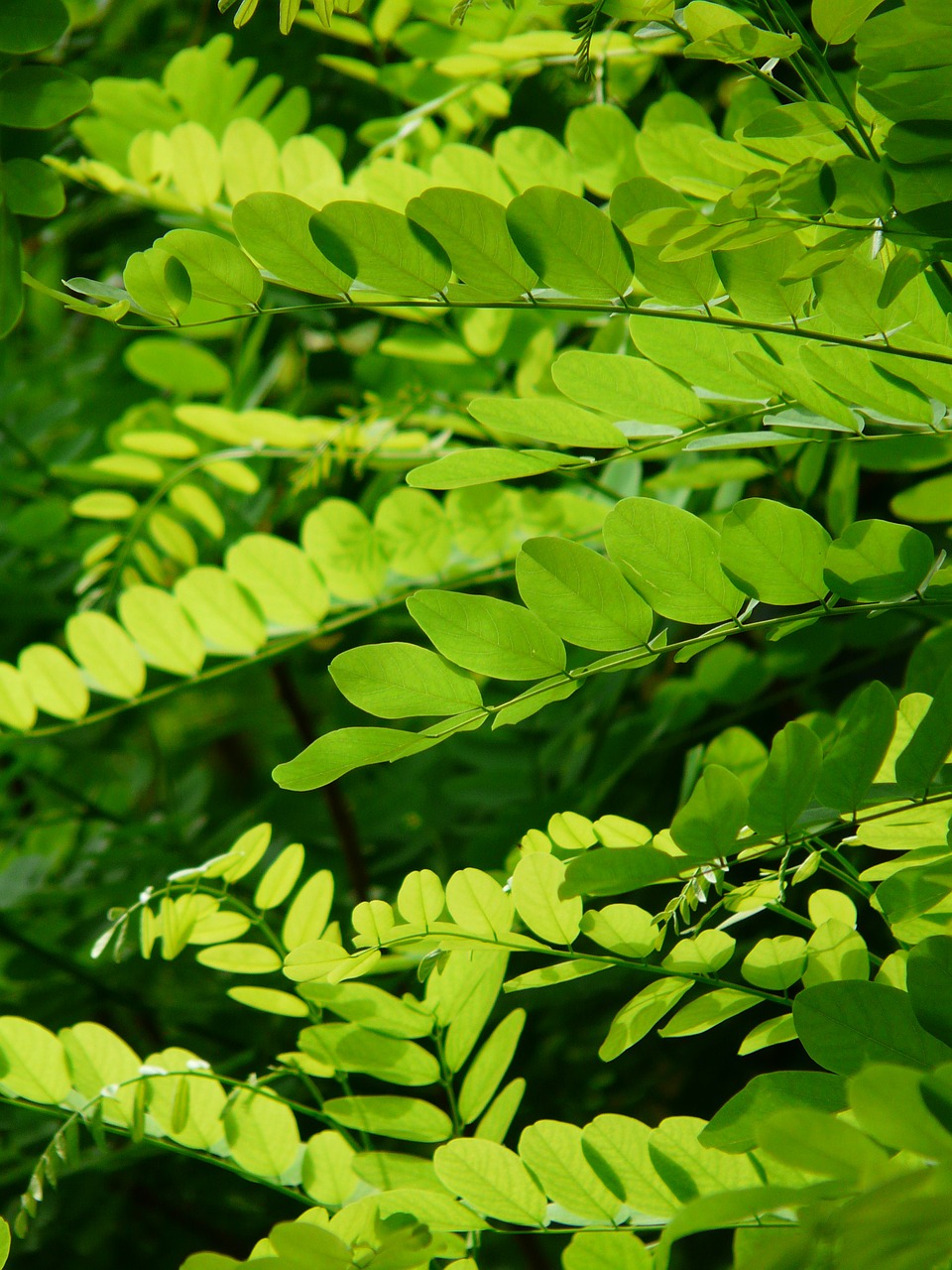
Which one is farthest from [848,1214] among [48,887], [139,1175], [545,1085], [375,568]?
[139,1175]

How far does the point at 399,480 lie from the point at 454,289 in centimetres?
53

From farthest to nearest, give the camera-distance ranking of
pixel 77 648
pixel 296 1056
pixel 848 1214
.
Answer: pixel 77 648 → pixel 296 1056 → pixel 848 1214

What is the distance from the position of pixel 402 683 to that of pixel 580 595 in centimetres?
9

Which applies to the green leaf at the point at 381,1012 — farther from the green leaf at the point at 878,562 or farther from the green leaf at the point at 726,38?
the green leaf at the point at 726,38

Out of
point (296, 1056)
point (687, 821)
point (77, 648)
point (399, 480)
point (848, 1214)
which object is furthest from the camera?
point (399, 480)

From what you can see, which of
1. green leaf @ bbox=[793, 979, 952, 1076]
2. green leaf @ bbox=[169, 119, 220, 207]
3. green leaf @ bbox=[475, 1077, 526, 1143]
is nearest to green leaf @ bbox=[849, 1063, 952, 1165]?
green leaf @ bbox=[793, 979, 952, 1076]

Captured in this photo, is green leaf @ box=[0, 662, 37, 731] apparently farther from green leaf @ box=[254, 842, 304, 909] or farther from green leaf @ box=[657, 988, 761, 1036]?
green leaf @ box=[657, 988, 761, 1036]

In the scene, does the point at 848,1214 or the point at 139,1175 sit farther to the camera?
the point at 139,1175

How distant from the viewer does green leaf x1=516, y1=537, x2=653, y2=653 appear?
47 cm

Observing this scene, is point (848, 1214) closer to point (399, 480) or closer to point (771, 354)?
point (771, 354)

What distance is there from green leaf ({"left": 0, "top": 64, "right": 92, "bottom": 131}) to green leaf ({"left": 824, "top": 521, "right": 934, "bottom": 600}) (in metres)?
0.40

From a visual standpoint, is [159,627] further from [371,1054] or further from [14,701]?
[371,1054]

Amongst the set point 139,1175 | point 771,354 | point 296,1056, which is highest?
point 771,354

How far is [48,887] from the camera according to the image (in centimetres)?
104
